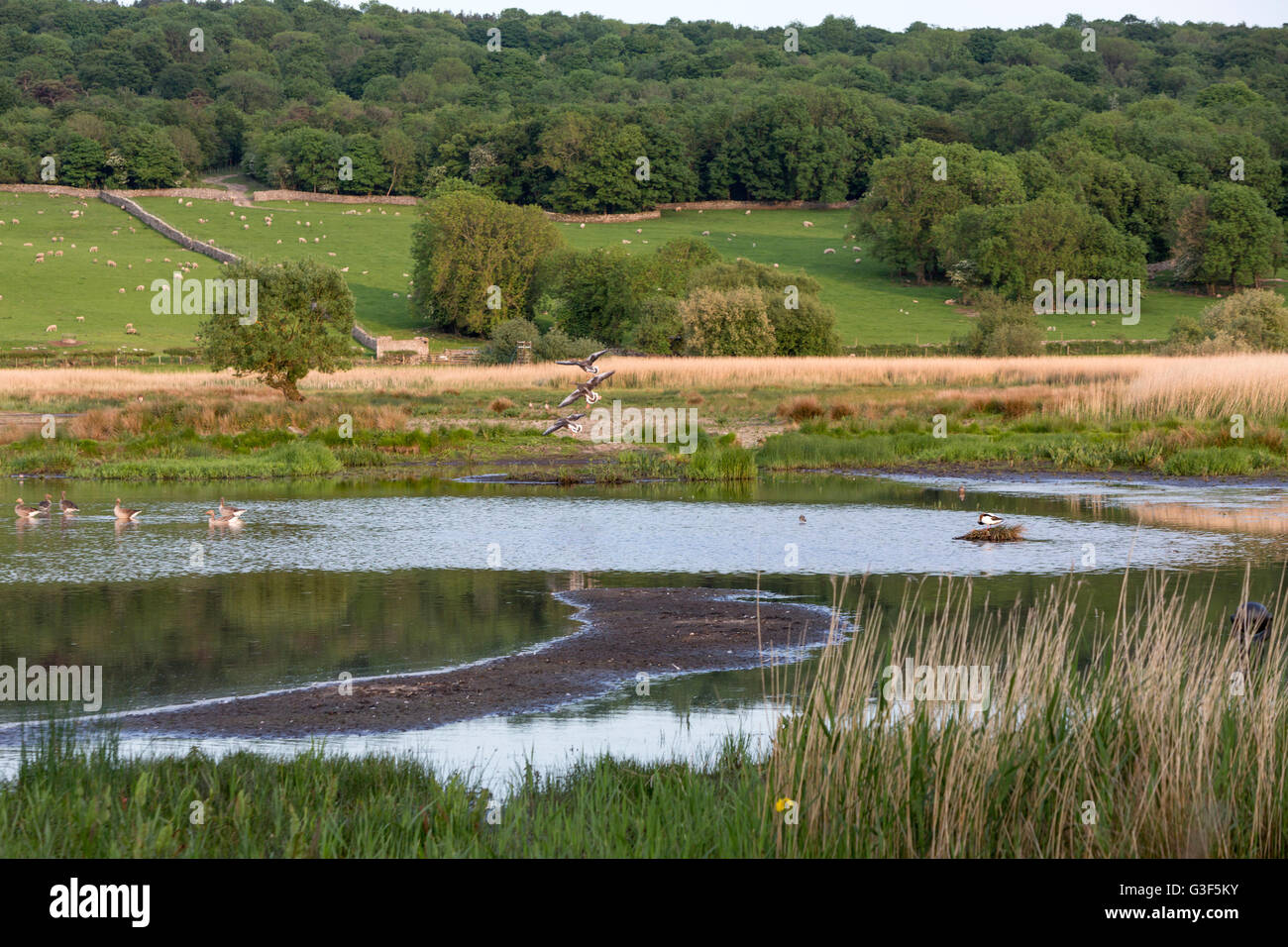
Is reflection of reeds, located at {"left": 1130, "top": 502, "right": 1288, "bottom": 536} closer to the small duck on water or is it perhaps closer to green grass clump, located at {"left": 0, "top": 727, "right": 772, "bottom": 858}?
the small duck on water

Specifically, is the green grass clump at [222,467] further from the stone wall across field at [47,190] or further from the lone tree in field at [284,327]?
the stone wall across field at [47,190]

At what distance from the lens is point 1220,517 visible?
24172mm

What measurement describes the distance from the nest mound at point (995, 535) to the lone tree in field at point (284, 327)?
88.4 ft

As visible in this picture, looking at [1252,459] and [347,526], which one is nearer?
[347,526]

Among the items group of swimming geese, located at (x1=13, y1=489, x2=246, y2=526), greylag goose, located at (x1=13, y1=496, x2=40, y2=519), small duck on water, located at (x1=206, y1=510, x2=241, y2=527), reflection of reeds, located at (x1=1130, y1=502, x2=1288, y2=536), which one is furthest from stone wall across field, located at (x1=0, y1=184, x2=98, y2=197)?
reflection of reeds, located at (x1=1130, y1=502, x2=1288, y2=536)

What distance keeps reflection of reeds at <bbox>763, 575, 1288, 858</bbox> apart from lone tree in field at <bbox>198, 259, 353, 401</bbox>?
3687 cm

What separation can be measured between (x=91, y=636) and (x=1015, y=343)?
56475mm

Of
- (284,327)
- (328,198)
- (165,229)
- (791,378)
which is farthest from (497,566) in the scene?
(328,198)

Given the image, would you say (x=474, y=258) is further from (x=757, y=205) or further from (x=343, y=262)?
(x=757, y=205)

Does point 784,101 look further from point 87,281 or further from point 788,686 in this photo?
point 788,686

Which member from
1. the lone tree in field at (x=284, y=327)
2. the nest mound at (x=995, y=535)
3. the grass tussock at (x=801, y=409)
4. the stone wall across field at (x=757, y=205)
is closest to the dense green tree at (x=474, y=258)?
the stone wall across field at (x=757, y=205)

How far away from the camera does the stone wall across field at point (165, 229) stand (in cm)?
10074
